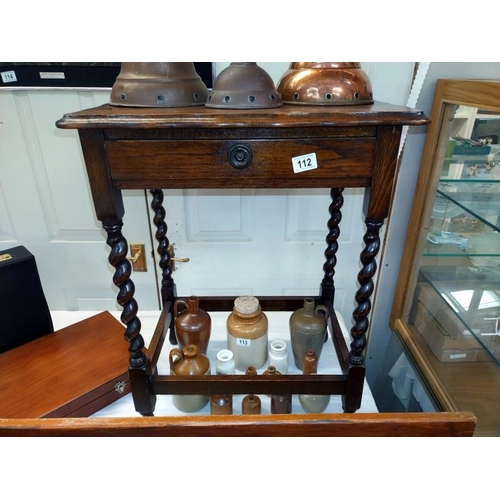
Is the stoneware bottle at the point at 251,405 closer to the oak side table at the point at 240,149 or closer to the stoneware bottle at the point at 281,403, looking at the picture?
the stoneware bottle at the point at 281,403

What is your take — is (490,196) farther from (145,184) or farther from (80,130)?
(80,130)

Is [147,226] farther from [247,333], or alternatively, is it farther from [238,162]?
[238,162]

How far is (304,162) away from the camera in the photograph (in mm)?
617

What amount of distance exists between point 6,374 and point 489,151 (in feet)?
4.28

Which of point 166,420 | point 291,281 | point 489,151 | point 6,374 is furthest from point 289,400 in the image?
point 489,151

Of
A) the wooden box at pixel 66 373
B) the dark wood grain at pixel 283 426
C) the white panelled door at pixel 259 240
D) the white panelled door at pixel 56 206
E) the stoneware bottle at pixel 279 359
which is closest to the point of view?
the dark wood grain at pixel 283 426

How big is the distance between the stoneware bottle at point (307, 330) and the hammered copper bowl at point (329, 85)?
0.48m

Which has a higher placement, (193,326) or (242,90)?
(242,90)

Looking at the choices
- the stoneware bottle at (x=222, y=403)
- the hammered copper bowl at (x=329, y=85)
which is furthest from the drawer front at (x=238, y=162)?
the stoneware bottle at (x=222, y=403)

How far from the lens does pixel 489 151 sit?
0.96 m

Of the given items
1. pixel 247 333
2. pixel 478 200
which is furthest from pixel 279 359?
pixel 478 200

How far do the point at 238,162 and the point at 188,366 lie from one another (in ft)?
1.55

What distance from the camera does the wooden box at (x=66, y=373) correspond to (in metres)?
0.79

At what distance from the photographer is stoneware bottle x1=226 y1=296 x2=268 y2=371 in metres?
0.90
